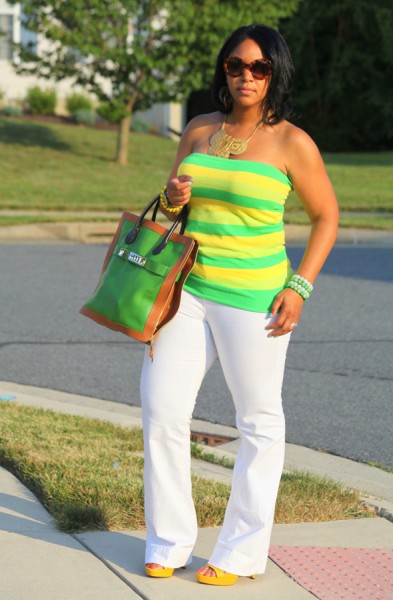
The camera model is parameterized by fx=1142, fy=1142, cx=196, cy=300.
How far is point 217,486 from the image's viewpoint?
4.97 metres

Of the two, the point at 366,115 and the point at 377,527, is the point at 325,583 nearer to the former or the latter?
the point at 377,527

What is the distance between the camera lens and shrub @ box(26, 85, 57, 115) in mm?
34562

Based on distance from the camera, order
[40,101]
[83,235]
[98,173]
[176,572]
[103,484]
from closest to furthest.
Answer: [176,572] < [103,484] < [83,235] < [98,173] < [40,101]

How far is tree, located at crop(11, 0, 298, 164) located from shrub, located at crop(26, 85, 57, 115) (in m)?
7.88

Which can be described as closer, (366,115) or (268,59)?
(268,59)

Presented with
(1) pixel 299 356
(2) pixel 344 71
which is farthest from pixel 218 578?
(2) pixel 344 71

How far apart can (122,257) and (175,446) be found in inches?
25.8

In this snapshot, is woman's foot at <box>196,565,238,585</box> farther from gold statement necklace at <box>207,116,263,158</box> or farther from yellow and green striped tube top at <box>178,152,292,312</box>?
gold statement necklace at <box>207,116,263,158</box>

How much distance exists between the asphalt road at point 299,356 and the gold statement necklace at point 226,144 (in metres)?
2.61

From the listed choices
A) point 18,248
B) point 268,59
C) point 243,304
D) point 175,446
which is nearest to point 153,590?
point 175,446

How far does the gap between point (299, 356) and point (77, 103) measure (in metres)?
27.9

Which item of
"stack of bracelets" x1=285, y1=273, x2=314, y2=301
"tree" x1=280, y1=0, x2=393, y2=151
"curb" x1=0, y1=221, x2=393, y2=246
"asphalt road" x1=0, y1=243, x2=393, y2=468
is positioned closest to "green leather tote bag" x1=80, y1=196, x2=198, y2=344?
"stack of bracelets" x1=285, y1=273, x2=314, y2=301

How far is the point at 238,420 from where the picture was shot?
3785 mm

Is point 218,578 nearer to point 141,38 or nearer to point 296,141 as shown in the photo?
point 296,141
